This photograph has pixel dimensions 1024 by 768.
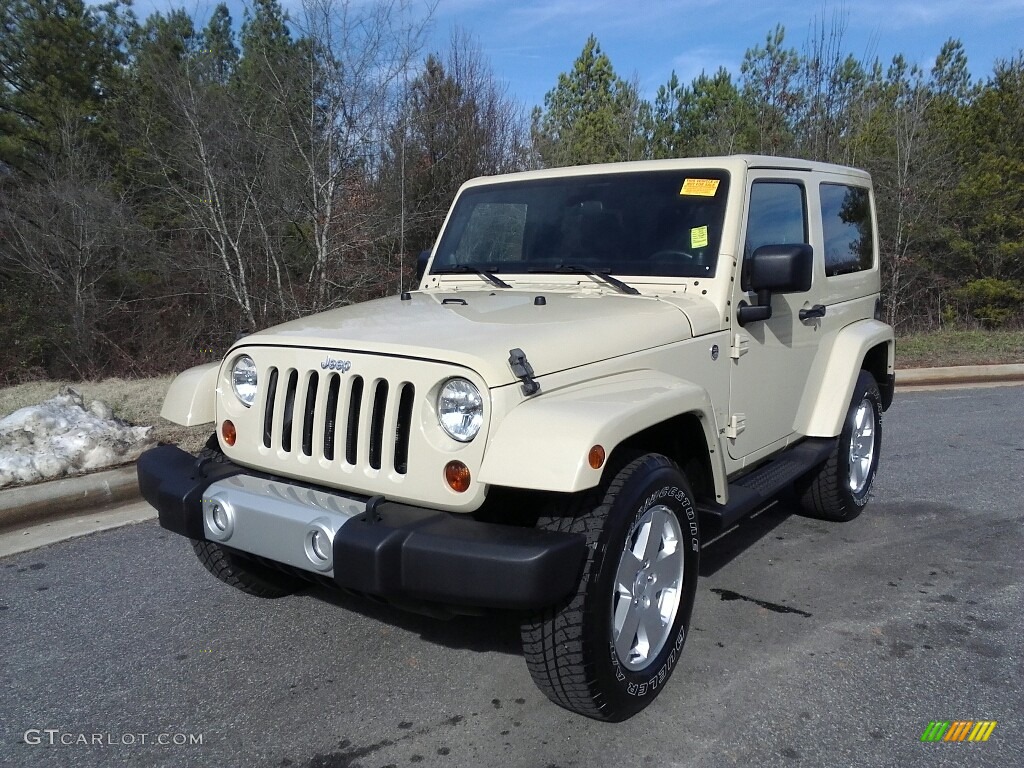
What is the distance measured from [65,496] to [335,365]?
3.08 meters

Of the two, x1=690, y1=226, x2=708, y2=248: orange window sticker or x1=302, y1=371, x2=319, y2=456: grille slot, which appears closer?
x1=302, y1=371, x2=319, y2=456: grille slot

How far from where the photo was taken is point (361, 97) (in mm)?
10766

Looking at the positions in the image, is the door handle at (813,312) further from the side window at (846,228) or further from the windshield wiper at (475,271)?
the windshield wiper at (475,271)

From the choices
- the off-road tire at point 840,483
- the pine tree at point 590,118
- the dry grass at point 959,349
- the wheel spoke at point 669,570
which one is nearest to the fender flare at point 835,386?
the off-road tire at point 840,483

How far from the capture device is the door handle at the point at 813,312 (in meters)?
4.12

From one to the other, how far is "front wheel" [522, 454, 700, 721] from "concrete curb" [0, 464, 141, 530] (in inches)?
140

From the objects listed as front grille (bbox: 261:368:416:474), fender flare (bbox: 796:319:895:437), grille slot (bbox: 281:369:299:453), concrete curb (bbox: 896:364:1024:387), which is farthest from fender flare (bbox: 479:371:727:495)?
concrete curb (bbox: 896:364:1024:387)

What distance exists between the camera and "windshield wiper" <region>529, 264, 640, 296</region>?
348cm

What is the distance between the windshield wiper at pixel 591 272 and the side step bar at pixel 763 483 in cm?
95

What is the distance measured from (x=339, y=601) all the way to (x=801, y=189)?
10.1ft

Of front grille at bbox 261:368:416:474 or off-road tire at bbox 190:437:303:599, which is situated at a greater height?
front grille at bbox 261:368:416:474

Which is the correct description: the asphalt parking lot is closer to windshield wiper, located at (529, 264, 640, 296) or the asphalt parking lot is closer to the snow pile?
the snow pile

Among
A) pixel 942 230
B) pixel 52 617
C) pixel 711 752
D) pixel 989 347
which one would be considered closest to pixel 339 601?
pixel 52 617

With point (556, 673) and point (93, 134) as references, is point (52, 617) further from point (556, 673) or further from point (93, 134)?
point (93, 134)
